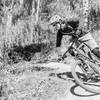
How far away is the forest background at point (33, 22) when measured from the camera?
31.7ft

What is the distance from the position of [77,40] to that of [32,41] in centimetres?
601

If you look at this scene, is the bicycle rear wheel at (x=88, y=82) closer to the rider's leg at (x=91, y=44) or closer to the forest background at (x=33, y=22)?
the rider's leg at (x=91, y=44)

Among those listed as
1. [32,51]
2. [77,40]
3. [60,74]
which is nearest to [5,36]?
[32,51]

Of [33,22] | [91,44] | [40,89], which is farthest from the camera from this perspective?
[33,22]

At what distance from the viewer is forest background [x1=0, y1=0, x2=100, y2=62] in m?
9.65

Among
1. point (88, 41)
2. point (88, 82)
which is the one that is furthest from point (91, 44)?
point (88, 82)

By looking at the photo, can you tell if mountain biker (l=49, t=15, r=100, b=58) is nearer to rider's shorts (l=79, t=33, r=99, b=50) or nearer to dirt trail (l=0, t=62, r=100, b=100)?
rider's shorts (l=79, t=33, r=99, b=50)

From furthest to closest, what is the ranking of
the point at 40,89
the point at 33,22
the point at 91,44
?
the point at 33,22
the point at 91,44
the point at 40,89

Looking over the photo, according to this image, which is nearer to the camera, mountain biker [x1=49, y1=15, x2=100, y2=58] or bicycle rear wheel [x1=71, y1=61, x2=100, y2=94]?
bicycle rear wheel [x1=71, y1=61, x2=100, y2=94]

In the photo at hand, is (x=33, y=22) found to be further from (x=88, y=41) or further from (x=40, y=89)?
(x=40, y=89)

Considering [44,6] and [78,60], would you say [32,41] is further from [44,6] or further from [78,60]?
[78,60]

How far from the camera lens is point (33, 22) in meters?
10.7

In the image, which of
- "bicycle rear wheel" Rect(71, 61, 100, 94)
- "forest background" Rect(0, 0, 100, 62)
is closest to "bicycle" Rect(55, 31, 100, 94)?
"bicycle rear wheel" Rect(71, 61, 100, 94)

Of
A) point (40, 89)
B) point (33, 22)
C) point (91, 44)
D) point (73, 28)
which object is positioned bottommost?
point (40, 89)
